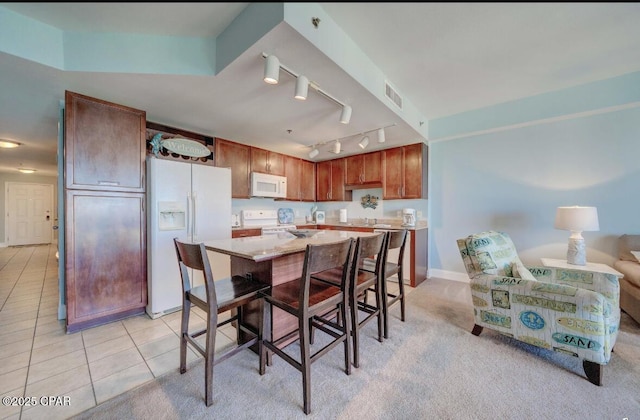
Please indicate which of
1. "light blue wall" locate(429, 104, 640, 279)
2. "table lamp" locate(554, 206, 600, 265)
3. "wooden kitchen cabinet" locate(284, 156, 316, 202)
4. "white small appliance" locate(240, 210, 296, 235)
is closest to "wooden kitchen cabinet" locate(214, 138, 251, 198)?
"white small appliance" locate(240, 210, 296, 235)

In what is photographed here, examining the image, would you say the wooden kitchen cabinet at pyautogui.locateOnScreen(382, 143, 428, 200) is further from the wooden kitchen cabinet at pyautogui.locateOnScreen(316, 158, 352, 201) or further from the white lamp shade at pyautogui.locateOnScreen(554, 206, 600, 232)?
the white lamp shade at pyautogui.locateOnScreen(554, 206, 600, 232)

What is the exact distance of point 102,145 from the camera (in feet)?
7.44

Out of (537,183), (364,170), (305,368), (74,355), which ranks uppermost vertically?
(364,170)

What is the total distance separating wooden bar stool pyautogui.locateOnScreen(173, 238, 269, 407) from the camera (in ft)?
4.40

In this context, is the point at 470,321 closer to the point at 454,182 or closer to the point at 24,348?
the point at 454,182

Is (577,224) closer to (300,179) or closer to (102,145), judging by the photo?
(300,179)

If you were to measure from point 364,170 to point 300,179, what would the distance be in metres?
1.26

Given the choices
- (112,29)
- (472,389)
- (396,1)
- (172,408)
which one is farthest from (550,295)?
(112,29)

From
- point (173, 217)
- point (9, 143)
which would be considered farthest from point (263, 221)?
point (9, 143)

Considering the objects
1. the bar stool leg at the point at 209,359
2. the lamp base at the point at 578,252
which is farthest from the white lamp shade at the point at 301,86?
the lamp base at the point at 578,252

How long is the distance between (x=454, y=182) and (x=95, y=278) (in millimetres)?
4572

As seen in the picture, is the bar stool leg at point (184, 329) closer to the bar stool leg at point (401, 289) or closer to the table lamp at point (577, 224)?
the bar stool leg at point (401, 289)

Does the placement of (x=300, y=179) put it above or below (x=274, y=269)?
above

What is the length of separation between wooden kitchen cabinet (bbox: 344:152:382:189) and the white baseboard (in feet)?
5.51
